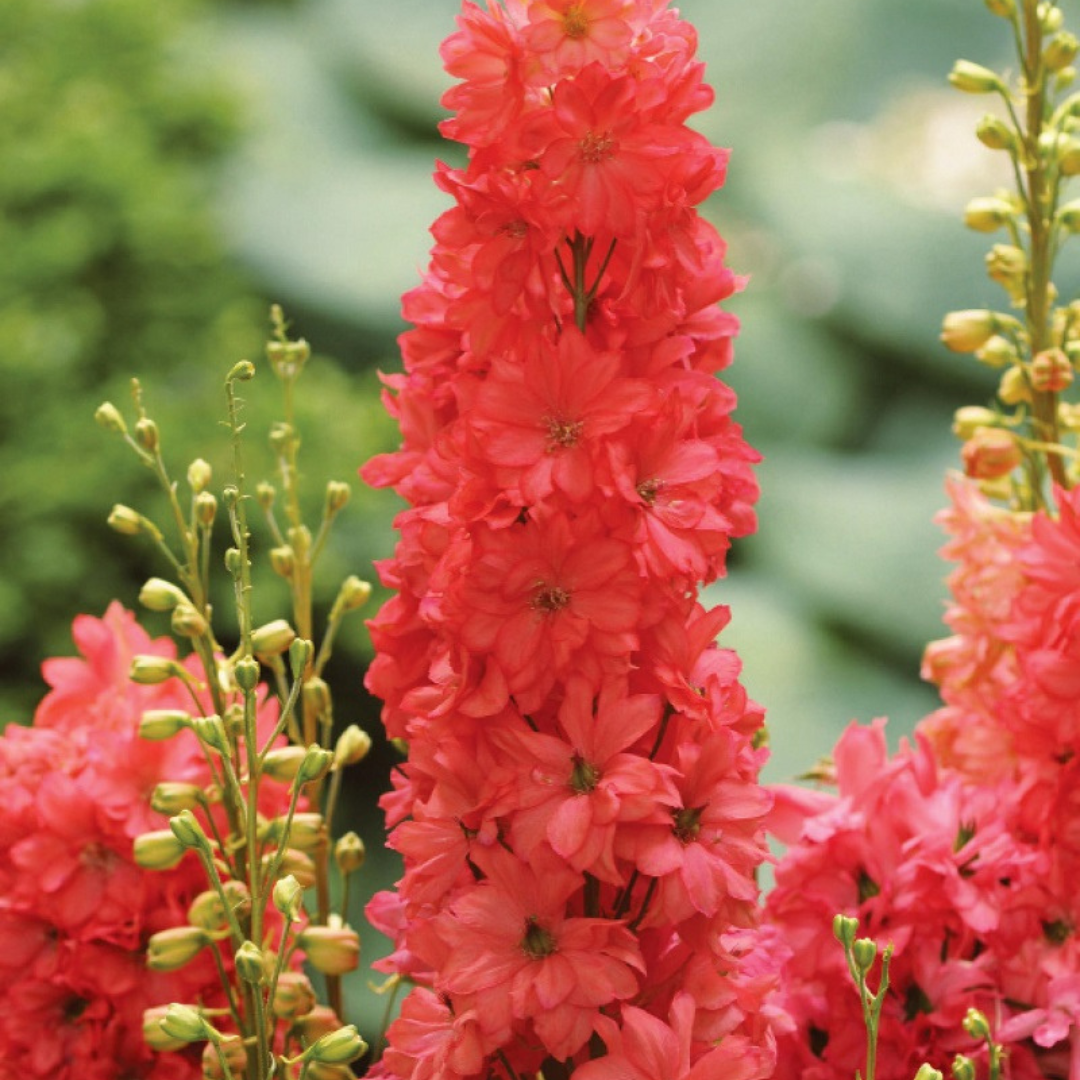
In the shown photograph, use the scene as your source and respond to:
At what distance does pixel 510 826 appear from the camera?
0.39 metres

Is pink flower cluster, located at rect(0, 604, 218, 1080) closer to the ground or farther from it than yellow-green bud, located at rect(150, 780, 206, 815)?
closer to the ground

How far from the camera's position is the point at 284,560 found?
53cm

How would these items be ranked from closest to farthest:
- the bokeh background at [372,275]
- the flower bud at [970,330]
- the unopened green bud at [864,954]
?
the unopened green bud at [864,954] < the flower bud at [970,330] < the bokeh background at [372,275]

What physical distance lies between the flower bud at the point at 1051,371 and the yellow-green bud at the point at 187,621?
267mm

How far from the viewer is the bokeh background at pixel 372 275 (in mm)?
1464

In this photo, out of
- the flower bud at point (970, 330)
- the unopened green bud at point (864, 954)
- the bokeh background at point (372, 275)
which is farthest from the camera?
the bokeh background at point (372, 275)

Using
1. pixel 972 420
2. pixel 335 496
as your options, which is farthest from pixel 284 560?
pixel 972 420

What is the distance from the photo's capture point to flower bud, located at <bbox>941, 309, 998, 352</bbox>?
0.58 metres

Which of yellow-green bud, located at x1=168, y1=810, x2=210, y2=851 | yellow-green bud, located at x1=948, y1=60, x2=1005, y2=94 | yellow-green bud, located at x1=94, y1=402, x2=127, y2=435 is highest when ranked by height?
yellow-green bud, located at x1=948, y1=60, x2=1005, y2=94

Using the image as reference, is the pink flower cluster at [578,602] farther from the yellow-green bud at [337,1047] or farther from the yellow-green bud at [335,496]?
the yellow-green bud at [335,496]

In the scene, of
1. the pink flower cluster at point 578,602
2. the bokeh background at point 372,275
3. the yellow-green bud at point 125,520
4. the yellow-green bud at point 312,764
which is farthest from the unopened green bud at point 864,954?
the bokeh background at point 372,275

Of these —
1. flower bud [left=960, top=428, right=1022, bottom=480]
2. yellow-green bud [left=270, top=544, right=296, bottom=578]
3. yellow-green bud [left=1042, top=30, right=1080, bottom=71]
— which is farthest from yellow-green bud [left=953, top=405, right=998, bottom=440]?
yellow-green bud [left=270, top=544, right=296, bottom=578]

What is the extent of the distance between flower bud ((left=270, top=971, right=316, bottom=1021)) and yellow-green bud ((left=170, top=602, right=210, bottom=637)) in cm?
10

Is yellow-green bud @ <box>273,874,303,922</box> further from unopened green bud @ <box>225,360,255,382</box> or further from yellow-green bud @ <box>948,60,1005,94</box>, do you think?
yellow-green bud @ <box>948,60,1005,94</box>
